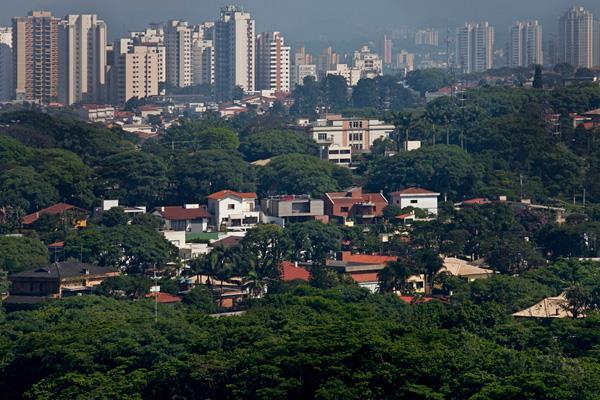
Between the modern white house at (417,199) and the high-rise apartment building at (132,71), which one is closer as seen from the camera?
the modern white house at (417,199)

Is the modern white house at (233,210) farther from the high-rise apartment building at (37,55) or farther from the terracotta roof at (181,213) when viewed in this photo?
the high-rise apartment building at (37,55)

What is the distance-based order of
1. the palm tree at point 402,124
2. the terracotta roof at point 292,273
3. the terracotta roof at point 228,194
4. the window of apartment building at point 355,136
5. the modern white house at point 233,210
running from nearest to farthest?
the terracotta roof at point 292,273, the modern white house at point 233,210, the terracotta roof at point 228,194, the palm tree at point 402,124, the window of apartment building at point 355,136

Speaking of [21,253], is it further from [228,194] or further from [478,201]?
[478,201]

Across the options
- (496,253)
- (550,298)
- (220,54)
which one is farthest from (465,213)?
(220,54)

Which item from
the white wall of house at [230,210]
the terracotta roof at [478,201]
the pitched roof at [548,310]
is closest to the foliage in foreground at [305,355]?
the pitched roof at [548,310]

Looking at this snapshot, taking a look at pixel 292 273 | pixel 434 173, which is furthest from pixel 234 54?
pixel 292 273

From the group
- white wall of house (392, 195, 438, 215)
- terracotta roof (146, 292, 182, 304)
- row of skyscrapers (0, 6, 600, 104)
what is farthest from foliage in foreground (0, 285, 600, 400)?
row of skyscrapers (0, 6, 600, 104)

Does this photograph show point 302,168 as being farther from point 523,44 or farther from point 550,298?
point 523,44
